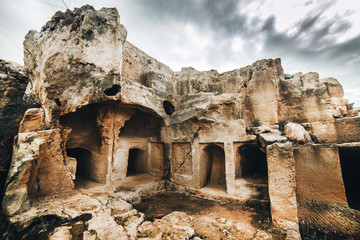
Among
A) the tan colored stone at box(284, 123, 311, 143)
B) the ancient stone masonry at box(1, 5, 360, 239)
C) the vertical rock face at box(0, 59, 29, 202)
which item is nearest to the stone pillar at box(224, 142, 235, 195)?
the ancient stone masonry at box(1, 5, 360, 239)

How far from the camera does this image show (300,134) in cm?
445

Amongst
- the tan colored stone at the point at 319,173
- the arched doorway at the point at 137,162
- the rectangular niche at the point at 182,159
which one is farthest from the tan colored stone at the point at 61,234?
the tan colored stone at the point at 319,173

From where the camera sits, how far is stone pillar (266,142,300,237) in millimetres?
3670

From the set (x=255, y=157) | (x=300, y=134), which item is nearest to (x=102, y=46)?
(x=300, y=134)

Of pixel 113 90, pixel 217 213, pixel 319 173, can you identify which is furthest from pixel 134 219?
pixel 319 173

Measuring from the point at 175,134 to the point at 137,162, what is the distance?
11.8ft

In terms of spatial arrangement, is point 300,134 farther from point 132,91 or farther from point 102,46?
point 102,46

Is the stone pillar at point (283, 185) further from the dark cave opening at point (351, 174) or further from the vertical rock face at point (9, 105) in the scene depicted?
the vertical rock face at point (9, 105)

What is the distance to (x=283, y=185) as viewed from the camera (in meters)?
3.79

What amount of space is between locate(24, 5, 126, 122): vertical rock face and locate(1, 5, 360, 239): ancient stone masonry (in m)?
0.03

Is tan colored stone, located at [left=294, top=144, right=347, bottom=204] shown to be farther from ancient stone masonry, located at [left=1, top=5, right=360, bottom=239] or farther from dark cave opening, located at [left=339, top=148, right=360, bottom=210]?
dark cave opening, located at [left=339, top=148, right=360, bottom=210]

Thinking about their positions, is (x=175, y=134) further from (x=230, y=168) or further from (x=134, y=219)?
(x=134, y=219)

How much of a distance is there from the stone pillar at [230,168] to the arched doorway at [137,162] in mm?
4846

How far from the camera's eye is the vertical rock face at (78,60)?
488 cm
